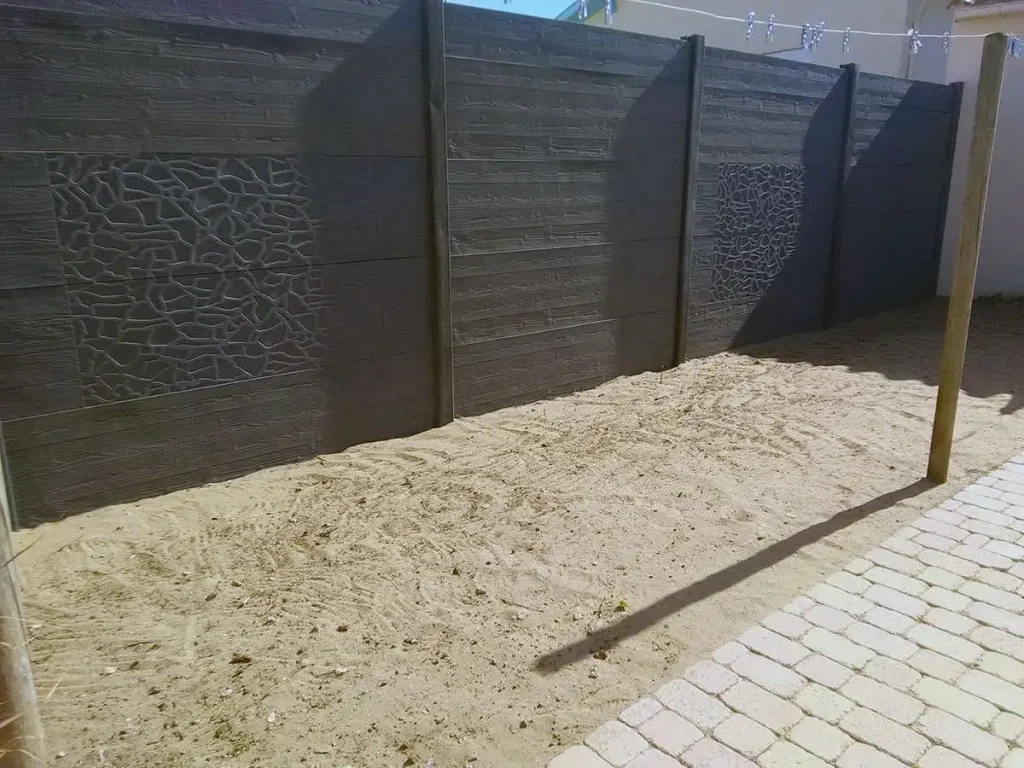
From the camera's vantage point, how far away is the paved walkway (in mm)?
2316

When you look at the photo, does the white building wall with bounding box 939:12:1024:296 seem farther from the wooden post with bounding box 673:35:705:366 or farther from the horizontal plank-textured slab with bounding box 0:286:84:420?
the horizontal plank-textured slab with bounding box 0:286:84:420

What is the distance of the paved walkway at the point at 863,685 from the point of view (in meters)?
2.32

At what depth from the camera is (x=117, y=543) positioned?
352 cm

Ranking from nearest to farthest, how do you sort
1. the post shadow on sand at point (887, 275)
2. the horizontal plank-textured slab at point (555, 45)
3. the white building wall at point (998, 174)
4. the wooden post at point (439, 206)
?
the wooden post at point (439, 206) < the horizontal plank-textured slab at point (555, 45) < the post shadow on sand at point (887, 275) < the white building wall at point (998, 174)

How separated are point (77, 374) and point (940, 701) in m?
3.77

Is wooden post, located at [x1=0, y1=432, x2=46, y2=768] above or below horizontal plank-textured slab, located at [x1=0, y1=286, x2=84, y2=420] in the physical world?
below

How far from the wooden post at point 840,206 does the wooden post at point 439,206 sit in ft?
16.1

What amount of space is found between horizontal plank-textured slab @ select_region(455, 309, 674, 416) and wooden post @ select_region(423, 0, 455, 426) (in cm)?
13

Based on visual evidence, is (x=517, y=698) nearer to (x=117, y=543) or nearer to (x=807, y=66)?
(x=117, y=543)

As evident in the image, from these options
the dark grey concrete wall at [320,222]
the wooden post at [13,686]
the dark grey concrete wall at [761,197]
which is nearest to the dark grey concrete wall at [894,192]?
the dark grey concrete wall at [761,197]

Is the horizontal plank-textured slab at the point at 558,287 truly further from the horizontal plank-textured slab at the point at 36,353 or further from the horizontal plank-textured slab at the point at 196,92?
the horizontal plank-textured slab at the point at 36,353

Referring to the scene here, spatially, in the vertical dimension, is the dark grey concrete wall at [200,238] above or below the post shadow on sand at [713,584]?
above

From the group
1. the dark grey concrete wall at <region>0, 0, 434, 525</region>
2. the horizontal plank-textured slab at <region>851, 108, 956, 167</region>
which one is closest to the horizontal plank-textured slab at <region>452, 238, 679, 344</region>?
the dark grey concrete wall at <region>0, 0, 434, 525</region>

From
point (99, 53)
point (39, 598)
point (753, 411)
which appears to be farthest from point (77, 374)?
point (753, 411)
